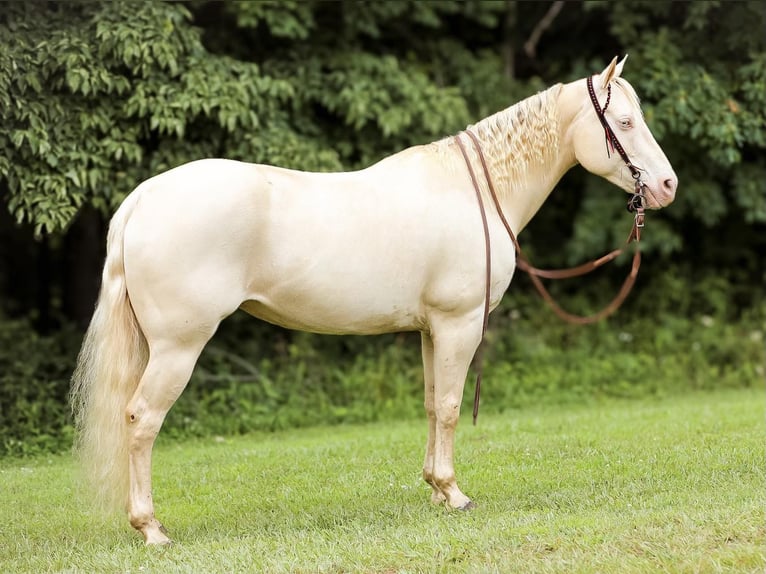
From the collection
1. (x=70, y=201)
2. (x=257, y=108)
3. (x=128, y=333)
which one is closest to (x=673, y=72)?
(x=257, y=108)

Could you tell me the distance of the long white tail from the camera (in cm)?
451

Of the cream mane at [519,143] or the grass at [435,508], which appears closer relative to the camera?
the grass at [435,508]

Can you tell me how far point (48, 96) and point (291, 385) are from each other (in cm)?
358

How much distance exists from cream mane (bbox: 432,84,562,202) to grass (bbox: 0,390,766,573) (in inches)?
70.0

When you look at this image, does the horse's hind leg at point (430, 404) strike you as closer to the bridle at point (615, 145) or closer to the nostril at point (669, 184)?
the bridle at point (615, 145)

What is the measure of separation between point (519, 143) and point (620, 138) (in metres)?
0.54

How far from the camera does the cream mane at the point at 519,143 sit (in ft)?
16.7

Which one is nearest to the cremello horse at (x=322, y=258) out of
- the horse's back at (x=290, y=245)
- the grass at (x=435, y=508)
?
the horse's back at (x=290, y=245)

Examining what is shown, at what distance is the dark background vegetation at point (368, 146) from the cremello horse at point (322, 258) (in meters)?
2.57

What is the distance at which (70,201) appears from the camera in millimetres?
6902

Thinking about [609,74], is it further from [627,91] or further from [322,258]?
[322,258]

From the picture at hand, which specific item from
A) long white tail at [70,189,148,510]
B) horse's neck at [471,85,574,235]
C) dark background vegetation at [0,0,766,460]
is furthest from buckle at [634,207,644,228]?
dark background vegetation at [0,0,766,460]

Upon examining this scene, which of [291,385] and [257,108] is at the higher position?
[257,108]

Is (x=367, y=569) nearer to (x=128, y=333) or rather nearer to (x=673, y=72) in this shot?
(x=128, y=333)
